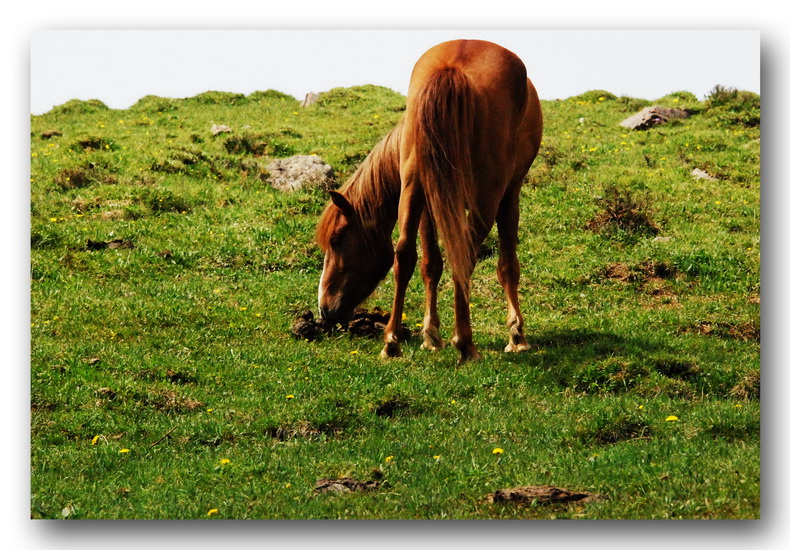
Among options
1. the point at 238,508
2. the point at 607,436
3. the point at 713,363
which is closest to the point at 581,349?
the point at 713,363

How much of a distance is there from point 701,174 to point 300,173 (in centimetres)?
655

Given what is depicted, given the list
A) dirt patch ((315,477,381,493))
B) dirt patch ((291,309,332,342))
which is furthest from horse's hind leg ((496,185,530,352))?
dirt patch ((315,477,381,493))

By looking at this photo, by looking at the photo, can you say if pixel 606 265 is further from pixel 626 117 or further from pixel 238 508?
pixel 626 117

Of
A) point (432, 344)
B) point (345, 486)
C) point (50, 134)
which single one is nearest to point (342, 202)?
point (432, 344)

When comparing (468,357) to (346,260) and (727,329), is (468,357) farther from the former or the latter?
(727,329)

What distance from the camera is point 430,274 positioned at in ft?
29.4

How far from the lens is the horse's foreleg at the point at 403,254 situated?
799cm

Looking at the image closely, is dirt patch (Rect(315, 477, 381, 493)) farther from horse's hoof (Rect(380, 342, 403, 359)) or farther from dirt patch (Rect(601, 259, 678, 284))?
dirt patch (Rect(601, 259, 678, 284))

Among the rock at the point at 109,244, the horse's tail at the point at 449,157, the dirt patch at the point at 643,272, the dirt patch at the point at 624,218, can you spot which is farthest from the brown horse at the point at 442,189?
the rock at the point at 109,244

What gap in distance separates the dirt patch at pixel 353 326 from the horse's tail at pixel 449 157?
1.75 m

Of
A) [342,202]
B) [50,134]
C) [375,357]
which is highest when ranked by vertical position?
[342,202]

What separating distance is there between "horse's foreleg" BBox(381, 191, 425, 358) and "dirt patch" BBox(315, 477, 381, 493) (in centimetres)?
259

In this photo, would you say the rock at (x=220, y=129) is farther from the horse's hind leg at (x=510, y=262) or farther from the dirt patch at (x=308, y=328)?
the horse's hind leg at (x=510, y=262)
